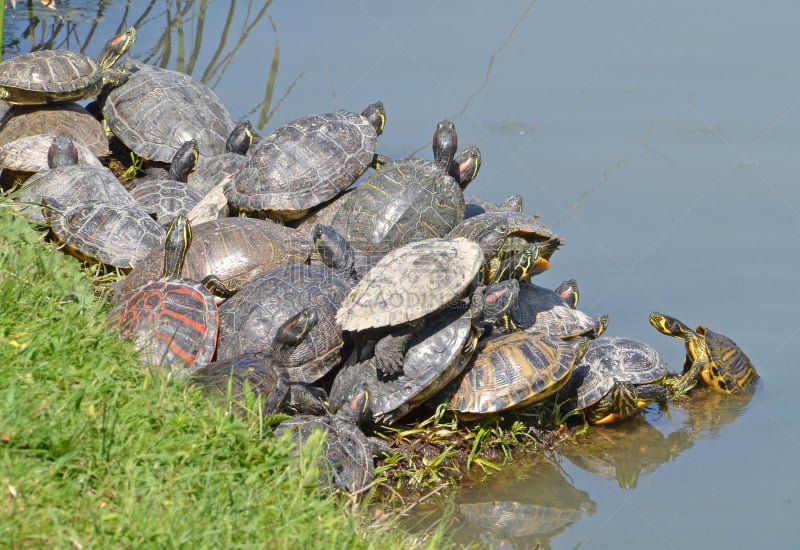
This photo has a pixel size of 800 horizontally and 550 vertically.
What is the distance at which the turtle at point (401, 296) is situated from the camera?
17.0ft

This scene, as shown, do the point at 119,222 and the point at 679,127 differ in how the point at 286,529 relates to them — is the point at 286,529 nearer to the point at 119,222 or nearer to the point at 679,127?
the point at 119,222

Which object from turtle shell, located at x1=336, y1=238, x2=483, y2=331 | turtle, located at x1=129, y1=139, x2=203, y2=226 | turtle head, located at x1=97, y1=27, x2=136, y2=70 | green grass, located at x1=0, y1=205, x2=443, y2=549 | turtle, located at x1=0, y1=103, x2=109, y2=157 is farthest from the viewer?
turtle head, located at x1=97, y1=27, x2=136, y2=70

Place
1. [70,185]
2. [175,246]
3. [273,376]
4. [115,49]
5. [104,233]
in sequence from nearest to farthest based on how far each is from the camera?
1. [273,376]
2. [175,246]
3. [104,233]
4. [70,185]
5. [115,49]

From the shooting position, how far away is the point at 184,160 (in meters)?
7.83

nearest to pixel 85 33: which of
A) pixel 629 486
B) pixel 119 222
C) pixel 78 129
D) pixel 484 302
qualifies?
pixel 78 129

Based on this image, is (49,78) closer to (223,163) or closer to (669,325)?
(223,163)

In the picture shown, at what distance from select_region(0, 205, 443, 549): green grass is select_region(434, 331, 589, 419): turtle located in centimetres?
156

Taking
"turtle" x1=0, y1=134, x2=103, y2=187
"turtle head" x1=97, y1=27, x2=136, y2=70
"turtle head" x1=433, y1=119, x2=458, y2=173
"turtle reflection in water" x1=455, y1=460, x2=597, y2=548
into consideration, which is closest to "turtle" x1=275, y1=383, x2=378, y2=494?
"turtle reflection in water" x1=455, y1=460, x2=597, y2=548

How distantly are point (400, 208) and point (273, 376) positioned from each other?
191 cm

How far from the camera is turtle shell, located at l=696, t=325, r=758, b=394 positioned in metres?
6.72

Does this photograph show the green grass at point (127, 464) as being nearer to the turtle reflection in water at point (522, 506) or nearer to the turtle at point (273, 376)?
the turtle at point (273, 376)

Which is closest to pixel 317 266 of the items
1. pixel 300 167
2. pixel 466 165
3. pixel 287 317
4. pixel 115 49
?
pixel 287 317

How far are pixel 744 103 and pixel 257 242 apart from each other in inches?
206

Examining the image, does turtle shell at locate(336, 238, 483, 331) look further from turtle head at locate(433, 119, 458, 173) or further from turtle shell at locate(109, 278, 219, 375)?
turtle head at locate(433, 119, 458, 173)
